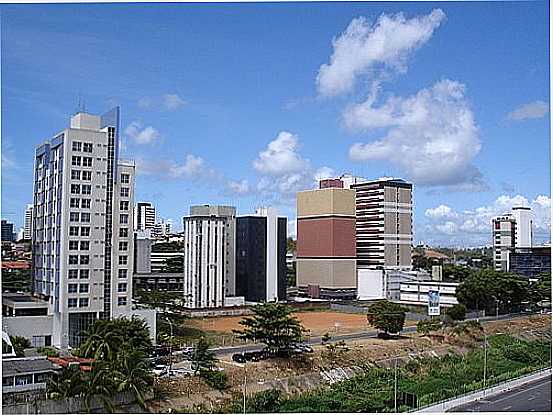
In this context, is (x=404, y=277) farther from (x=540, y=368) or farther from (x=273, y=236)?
(x=540, y=368)

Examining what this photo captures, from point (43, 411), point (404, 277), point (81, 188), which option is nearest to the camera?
point (43, 411)

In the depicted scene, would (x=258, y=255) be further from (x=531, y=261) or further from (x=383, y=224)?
(x=531, y=261)

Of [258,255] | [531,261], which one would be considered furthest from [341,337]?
[531,261]

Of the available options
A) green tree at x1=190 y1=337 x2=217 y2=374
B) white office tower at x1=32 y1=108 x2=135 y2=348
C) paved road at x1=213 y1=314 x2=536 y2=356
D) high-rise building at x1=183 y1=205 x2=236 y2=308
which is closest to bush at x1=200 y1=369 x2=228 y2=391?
green tree at x1=190 y1=337 x2=217 y2=374

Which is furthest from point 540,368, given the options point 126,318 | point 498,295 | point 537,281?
point 126,318

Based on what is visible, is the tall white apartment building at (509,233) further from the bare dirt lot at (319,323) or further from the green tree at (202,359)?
the green tree at (202,359)

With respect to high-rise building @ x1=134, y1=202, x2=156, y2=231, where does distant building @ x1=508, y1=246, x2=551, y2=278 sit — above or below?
below

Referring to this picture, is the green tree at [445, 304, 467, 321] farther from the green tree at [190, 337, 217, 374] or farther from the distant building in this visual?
the green tree at [190, 337, 217, 374]
